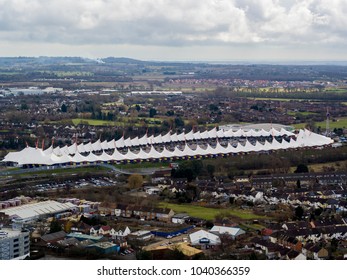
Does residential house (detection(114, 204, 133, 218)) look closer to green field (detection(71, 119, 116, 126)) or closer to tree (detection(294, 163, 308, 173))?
tree (detection(294, 163, 308, 173))

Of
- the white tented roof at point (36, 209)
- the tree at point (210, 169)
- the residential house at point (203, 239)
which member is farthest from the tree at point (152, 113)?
the residential house at point (203, 239)

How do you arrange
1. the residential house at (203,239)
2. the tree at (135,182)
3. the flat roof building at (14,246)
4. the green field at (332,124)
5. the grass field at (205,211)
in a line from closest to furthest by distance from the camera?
the flat roof building at (14,246) → the residential house at (203,239) → the grass field at (205,211) → the tree at (135,182) → the green field at (332,124)

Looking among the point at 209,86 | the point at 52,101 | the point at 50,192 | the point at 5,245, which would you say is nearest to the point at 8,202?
the point at 50,192

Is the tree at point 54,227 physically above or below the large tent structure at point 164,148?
above

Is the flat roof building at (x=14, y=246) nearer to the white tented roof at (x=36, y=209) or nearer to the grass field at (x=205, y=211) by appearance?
the white tented roof at (x=36, y=209)

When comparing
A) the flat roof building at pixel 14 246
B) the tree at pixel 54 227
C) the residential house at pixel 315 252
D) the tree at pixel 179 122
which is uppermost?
the flat roof building at pixel 14 246

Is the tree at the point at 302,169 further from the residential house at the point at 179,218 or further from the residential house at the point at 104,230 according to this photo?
the residential house at the point at 104,230

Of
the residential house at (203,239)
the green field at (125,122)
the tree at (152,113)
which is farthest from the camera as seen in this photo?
the tree at (152,113)

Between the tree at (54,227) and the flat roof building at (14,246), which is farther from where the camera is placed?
the tree at (54,227)
